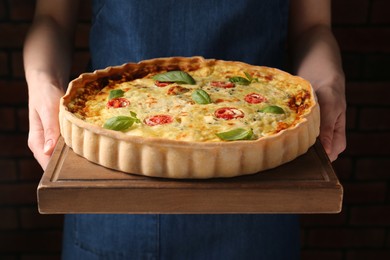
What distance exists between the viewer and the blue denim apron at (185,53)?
1845 millimetres

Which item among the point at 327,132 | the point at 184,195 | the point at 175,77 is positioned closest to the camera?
the point at 184,195

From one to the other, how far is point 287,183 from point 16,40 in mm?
1430

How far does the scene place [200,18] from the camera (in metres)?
1.85

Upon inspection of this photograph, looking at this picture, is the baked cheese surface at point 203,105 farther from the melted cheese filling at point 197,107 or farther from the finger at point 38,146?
the finger at point 38,146

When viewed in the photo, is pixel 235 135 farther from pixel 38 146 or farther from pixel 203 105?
pixel 38 146

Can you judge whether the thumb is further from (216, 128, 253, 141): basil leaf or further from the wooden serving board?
(216, 128, 253, 141): basil leaf

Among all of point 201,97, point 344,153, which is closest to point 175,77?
point 201,97

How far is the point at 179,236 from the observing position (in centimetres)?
185

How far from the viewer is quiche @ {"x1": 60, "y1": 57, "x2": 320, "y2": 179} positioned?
1.33 metres

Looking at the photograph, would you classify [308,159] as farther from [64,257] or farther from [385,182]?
[385,182]

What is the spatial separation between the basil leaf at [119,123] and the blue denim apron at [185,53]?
1.58ft

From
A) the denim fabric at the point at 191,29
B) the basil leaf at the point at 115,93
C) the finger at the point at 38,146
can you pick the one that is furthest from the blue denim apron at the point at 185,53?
the finger at the point at 38,146

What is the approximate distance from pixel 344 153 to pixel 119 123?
4.70 ft

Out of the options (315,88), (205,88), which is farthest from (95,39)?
(315,88)
